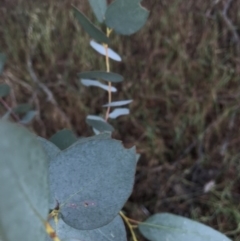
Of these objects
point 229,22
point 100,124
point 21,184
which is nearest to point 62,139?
point 100,124

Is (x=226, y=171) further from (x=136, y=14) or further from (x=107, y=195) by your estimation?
(x=107, y=195)

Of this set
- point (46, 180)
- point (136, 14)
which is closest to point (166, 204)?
point (136, 14)

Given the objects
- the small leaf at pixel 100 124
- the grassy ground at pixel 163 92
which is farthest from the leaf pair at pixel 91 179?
the grassy ground at pixel 163 92

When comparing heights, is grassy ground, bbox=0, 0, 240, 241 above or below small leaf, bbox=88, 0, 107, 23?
below

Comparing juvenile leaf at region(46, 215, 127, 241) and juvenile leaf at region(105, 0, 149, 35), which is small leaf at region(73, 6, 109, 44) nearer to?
juvenile leaf at region(105, 0, 149, 35)

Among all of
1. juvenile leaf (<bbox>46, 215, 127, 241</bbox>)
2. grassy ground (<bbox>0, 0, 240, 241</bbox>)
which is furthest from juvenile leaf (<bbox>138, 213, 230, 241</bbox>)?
grassy ground (<bbox>0, 0, 240, 241</bbox>)
